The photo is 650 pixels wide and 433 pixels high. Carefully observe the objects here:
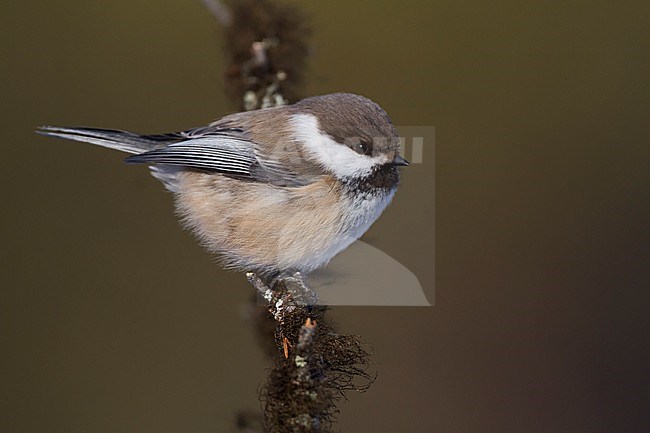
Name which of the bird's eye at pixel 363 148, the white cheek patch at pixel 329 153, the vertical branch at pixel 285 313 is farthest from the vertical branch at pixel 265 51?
the bird's eye at pixel 363 148

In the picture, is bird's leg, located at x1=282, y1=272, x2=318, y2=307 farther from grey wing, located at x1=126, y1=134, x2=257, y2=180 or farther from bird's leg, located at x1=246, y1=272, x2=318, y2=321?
grey wing, located at x1=126, y1=134, x2=257, y2=180

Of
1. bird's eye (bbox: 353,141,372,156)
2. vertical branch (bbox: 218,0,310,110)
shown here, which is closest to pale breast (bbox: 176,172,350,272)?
bird's eye (bbox: 353,141,372,156)

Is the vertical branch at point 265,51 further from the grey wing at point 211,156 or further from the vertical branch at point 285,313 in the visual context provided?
the grey wing at point 211,156

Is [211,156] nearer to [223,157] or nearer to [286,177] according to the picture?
[223,157]

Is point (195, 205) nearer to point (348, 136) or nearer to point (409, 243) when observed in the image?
point (348, 136)

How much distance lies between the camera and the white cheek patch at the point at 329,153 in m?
1.78

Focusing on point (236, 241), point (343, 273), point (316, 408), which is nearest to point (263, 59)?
point (236, 241)

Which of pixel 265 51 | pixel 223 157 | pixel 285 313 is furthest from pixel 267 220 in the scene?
pixel 265 51

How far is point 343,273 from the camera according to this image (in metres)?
2.06

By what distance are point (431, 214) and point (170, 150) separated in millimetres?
889

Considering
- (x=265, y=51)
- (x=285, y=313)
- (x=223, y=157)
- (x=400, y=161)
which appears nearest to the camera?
(x=285, y=313)

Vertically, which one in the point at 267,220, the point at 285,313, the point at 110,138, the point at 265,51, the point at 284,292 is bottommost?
the point at 285,313

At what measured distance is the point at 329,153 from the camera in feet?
5.92

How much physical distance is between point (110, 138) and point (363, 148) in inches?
34.7
